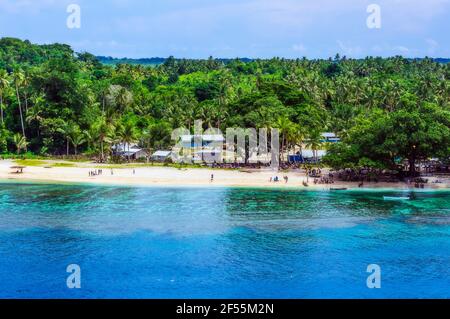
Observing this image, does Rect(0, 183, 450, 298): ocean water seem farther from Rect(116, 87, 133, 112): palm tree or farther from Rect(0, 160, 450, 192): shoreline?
Rect(116, 87, 133, 112): palm tree

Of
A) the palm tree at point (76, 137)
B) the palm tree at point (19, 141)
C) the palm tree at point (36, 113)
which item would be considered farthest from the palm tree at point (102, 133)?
the palm tree at point (19, 141)

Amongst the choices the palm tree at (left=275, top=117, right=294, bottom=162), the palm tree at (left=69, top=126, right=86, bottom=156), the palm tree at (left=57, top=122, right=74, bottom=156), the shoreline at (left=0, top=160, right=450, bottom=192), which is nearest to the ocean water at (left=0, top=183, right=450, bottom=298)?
the shoreline at (left=0, top=160, right=450, bottom=192)

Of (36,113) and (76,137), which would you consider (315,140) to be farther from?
(36,113)

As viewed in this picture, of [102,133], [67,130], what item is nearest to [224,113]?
[102,133]

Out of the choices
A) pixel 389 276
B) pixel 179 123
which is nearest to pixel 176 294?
pixel 389 276

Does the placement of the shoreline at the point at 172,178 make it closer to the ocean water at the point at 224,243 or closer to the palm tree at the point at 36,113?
the ocean water at the point at 224,243

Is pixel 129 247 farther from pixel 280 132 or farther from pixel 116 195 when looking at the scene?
pixel 280 132
